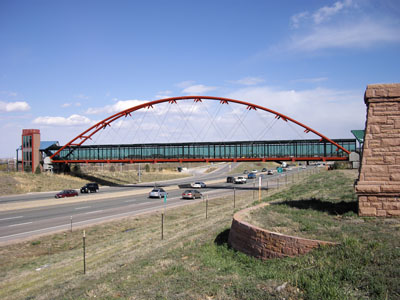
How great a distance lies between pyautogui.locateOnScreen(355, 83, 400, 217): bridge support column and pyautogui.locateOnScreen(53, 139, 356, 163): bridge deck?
125 ft

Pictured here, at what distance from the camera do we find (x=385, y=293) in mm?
6336

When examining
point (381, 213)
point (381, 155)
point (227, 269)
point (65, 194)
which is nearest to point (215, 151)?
point (65, 194)

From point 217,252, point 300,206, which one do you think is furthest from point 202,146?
point 217,252

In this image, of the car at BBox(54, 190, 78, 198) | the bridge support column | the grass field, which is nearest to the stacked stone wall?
the grass field

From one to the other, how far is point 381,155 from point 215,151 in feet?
150

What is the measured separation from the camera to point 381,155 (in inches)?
487

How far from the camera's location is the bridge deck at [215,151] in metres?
53.1

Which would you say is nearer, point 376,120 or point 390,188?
point 390,188

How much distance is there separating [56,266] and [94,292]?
22.7 feet

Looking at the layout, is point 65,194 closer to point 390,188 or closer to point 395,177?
point 390,188

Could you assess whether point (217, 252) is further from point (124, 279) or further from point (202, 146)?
point (202, 146)

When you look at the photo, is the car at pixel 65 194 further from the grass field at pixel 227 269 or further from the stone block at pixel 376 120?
the stone block at pixel 376 120

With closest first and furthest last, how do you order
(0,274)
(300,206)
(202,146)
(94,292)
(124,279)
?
1. (94,292)
2. (124,279)
3. (0,274)
4. (300,206)
5. (202,146)

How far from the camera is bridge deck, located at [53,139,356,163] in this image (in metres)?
53.1
